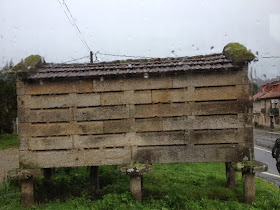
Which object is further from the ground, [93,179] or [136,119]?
[136,119]

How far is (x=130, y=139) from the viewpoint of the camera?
5656 millimetres

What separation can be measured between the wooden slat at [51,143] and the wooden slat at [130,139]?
0.60ft

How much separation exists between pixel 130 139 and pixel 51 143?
1801 millimetres

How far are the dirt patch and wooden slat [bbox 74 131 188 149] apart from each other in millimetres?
7228

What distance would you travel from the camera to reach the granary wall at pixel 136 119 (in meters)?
5.58

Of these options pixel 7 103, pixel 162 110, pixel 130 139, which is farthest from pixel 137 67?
pixel 7 103

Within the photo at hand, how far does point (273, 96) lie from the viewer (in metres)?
33.4

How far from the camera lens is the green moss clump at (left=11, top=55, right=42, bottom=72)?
5.65 meters

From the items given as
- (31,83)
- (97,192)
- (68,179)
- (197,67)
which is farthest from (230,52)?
(68,179)

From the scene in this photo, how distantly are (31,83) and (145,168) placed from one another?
323cm

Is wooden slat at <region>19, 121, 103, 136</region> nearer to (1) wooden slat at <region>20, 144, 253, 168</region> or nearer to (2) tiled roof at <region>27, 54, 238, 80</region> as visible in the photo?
(1) wooden slat at <region>20, 144, 253, 168</region>

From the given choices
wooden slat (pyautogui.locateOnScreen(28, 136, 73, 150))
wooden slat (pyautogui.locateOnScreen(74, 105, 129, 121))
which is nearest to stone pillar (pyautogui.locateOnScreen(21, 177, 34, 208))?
wooden slat (pyautogui.locateOnScreen(28, 136, 73, 150))

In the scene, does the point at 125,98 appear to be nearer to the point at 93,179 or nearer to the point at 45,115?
the point at 45,115

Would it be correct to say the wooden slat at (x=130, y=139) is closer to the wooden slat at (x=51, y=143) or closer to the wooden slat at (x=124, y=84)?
the wooden slat at (x=51, y=143)
